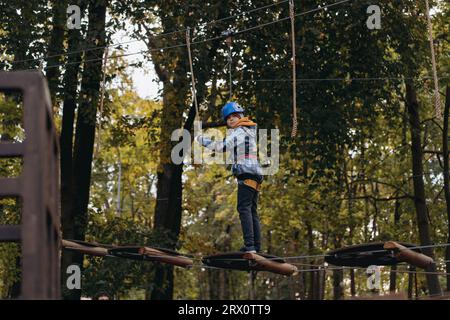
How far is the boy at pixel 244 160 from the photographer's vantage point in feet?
40.3

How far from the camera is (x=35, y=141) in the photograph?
5.05 meters

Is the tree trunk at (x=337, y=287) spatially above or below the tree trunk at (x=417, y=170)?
below

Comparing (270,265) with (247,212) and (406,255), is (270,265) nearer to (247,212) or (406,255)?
(247,212)

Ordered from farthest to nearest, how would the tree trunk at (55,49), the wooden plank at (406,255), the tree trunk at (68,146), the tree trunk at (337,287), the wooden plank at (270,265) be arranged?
1. the tree trunk at (337,287)
2. the tree trunk at (68,146)
3. the tree trunk at (55,49)
4. the wooden plank at (270,265)
5. the wooden plank at (406,255)

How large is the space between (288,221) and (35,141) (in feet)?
95.3

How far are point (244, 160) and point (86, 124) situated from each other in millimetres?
10297

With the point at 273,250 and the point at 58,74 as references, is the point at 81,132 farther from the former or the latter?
the point at 273,250

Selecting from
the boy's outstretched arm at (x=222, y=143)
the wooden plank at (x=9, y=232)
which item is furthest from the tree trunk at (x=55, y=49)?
the wooden plank at (x=9, y=232)

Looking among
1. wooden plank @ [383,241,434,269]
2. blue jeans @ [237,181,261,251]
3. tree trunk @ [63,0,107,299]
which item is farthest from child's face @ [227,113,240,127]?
tree trunk @ [63,0,107,299]

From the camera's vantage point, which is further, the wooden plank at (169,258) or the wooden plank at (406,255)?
the wooden plank at (169,258)

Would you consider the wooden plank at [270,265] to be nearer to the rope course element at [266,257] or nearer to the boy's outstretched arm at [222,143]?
the rope course element at [266,257]

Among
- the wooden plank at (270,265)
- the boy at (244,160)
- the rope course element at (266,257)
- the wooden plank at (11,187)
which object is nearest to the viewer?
the wooden plank at (11,187)

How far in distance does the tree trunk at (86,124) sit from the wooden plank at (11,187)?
15.1 m
